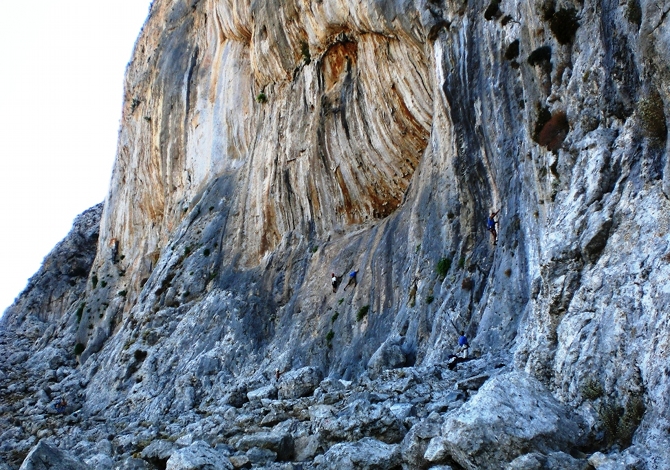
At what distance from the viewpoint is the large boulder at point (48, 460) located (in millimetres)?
11539

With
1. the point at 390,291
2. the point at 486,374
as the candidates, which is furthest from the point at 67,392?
the point at 486,374

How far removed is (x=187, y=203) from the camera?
41.2 m

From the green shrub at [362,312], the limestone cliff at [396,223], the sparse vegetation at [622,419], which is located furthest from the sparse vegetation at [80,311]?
the sparse vegetation at [622,419]

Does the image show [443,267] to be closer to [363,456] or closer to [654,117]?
[363,456]

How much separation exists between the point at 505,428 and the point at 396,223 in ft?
57.2

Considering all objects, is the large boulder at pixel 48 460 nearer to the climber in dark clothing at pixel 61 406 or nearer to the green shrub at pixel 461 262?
the green shrub at pixel 461 262

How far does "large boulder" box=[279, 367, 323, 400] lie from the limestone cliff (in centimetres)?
19

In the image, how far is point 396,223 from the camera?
25844mm

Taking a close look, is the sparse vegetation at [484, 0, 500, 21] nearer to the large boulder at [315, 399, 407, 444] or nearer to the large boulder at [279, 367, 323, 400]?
the large boulder at [279, 367, 323, 400]

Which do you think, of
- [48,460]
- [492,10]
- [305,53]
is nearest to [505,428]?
[48,460]

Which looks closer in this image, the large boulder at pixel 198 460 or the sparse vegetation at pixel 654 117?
the sparse vegetation at pixel 654 117

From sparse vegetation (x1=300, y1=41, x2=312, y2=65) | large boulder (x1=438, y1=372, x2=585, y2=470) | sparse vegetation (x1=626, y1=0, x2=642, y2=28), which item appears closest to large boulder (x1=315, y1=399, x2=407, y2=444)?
large boulder (x1=438, y1=372, x2=585, y2=470)

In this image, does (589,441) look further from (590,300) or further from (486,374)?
(486,374)

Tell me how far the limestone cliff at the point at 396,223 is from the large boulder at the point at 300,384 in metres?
0.19
